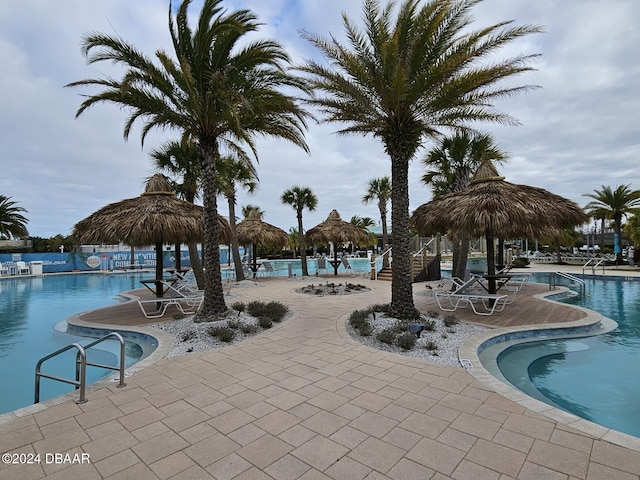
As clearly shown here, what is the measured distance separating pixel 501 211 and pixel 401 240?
3005mm

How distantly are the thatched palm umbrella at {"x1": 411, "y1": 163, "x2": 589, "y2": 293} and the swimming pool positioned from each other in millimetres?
2945

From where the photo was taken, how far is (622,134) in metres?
18.8

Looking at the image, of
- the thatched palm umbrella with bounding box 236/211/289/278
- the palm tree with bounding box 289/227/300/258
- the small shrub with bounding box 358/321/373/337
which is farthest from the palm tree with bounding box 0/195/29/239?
the small shrub with bounding box 358/321/373/337

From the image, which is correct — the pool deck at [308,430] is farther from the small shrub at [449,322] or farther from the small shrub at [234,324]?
the small shrub at [449,322]

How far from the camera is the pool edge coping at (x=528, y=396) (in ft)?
9.60

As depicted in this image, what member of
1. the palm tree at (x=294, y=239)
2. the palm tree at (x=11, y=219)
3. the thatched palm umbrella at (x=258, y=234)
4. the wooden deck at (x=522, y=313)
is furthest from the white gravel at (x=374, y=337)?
the palm tree at (x=11, y=219)

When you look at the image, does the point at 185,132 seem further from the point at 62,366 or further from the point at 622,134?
the point at 622,134

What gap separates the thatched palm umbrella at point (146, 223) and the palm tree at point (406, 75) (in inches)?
212

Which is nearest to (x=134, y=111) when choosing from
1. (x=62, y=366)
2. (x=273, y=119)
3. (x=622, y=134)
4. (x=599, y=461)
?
(x=273, y=119)

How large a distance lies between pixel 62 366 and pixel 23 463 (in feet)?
14.9

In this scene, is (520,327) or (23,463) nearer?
(23,463)

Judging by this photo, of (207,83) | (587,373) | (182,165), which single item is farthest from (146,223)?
(587,373)

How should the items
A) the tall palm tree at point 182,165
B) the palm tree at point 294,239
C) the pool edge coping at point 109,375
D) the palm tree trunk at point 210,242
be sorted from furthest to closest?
the palm tree at point 294,239 → the tall palm tree at point 182,165 → the palm tree trunk at point 210,242 → the pool edge coping at point 109,375

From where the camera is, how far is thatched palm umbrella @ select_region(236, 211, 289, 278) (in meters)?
20.0
